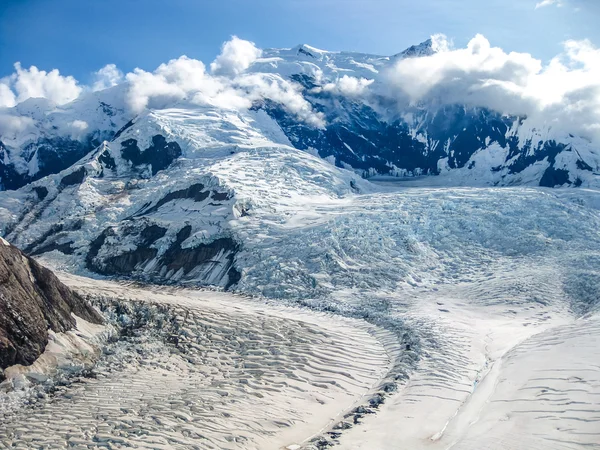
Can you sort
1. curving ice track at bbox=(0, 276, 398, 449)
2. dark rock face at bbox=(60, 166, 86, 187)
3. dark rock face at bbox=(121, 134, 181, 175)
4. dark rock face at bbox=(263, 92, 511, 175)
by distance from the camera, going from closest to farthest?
curving ice track at bbox=(0, 276, 398, 449) < dark rock face at bbox=(60, 166, 86, 187) < dark rock face at bbox=(121, 134, 181, 175) < dark rock face at bbox=(263, 92, 511, 175)

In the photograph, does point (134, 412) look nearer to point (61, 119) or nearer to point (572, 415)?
point (572, 415)

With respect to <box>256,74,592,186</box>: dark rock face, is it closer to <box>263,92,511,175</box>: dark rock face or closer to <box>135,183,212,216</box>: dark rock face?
<box>263,92,511,175</box>: dark rock face

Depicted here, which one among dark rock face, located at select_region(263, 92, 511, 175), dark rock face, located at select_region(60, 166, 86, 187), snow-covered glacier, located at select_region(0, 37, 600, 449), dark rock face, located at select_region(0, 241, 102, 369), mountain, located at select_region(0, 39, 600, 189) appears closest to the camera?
snow-covered glacier, located at select_region(0, 37, 600, 449)

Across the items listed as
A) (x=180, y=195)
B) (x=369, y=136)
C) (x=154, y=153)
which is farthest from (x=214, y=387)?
(x=369, y=136)

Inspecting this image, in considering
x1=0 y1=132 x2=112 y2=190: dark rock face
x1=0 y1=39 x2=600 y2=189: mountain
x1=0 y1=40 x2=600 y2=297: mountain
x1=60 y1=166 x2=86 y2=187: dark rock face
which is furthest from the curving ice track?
x1=0 y1=132 x2=112 y2=190: dark rock face

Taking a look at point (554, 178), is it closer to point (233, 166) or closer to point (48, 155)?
point (233, 166)

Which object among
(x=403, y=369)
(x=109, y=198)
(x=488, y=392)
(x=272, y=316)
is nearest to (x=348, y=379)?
(x=403, y=369)
